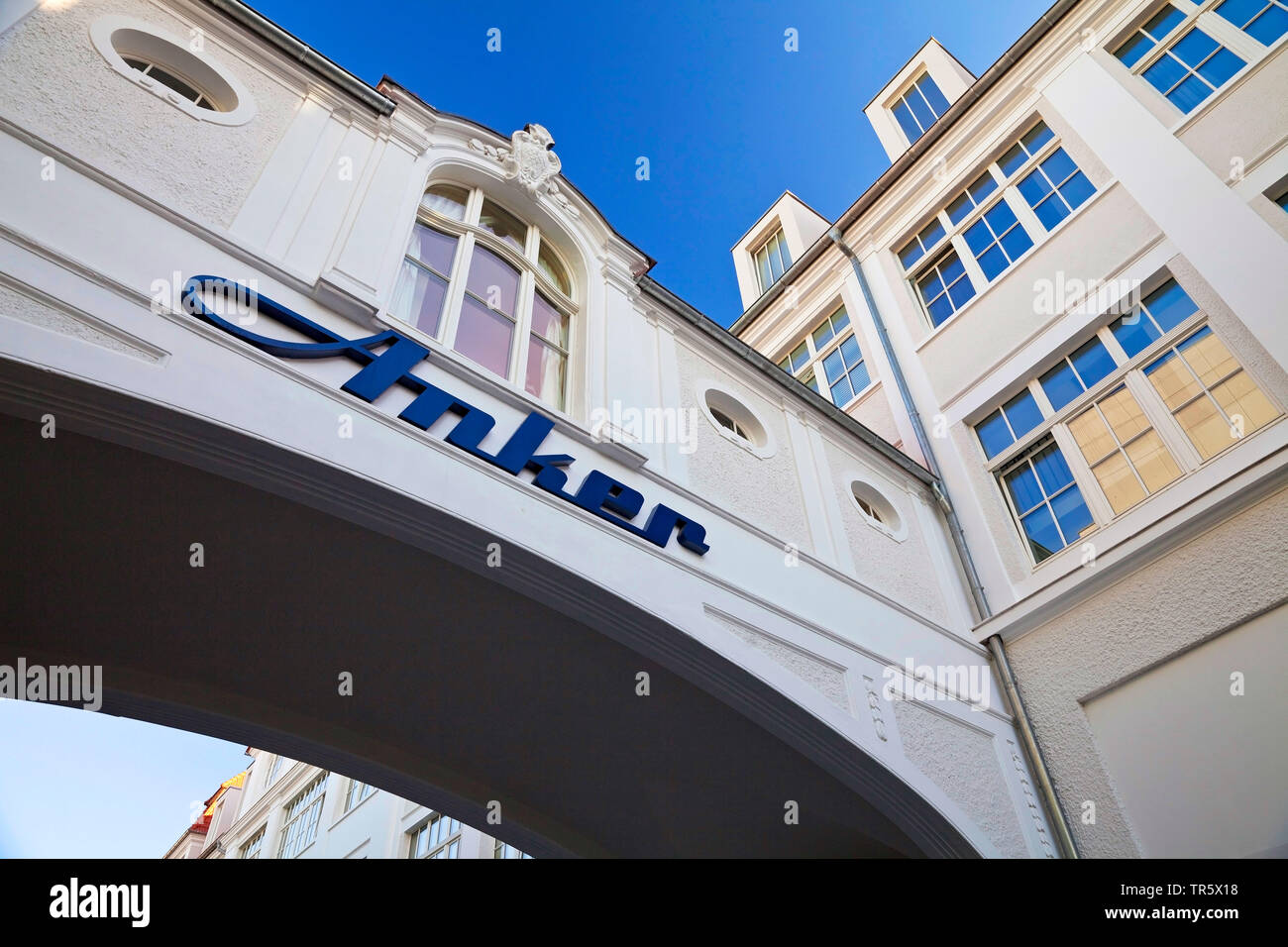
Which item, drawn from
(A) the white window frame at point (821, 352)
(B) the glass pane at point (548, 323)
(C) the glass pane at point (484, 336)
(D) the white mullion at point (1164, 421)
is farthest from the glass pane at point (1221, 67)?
(C) the glass pane at point (484, 336)

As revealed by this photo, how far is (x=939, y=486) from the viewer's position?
9.52 metres

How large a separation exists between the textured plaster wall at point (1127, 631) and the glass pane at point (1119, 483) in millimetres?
820

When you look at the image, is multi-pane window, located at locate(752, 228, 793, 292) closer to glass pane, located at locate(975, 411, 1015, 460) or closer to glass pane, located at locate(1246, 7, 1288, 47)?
glass pane, located at locate(975, 411, 1015, 460)

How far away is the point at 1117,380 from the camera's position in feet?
27.7

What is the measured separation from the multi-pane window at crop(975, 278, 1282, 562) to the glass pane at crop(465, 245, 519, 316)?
224 inches

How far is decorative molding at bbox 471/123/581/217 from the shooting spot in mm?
7207

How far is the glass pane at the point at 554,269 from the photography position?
24.7 feet

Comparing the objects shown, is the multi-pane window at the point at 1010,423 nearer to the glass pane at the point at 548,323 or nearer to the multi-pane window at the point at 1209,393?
the multi-pane window at the point at 1209,393

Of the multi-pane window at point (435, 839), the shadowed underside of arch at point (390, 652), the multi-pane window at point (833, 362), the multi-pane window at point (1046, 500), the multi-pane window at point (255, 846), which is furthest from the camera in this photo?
the multi-pane window at point (255, 846)

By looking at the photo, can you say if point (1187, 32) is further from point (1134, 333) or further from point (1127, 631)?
point (1127, 631)

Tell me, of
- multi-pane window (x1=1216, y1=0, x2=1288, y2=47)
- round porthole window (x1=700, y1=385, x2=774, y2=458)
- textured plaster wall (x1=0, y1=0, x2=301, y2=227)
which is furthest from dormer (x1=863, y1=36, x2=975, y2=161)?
textured plaster wall (x1=0, y1=0, x2=301, y2=227)

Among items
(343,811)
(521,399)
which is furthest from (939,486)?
(343,811)

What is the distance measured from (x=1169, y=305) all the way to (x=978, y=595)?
3.42 m
